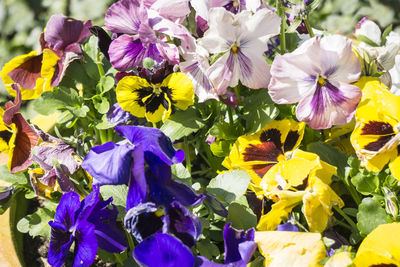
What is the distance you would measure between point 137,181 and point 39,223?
39 centimetres

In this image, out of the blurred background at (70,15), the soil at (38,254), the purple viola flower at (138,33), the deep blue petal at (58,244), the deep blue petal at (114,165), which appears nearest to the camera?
the deep blue petal at (114,165)

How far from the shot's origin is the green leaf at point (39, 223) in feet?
3.06

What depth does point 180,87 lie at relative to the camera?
0.85 m

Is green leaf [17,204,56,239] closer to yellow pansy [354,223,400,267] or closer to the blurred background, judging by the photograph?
yellow pansy [354,223,400,267]

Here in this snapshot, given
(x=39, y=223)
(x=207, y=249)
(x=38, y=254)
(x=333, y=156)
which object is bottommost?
(x=38, y=254)

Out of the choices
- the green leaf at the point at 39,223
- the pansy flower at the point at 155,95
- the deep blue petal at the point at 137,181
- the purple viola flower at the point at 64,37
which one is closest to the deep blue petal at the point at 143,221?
the deep blue petal at the point at 137,181

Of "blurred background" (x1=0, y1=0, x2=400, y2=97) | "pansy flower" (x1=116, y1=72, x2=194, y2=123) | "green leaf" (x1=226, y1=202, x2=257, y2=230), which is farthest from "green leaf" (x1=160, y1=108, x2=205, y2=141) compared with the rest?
"blurred background" (x1=0, y1=0, x2=400, y2=97)

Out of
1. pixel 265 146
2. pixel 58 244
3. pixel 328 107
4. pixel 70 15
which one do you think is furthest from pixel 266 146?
pixel 70 15

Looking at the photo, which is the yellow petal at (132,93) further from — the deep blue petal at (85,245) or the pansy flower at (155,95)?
the deep blue petal at (85,245)

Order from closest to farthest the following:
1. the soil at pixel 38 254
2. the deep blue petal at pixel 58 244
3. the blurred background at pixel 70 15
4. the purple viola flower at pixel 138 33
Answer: the deep blue petal at pixel 58 244 < the purple viola flower at pixel 138 33 < the soil at pixel 38 254 < the blurred background at pixel 70 15

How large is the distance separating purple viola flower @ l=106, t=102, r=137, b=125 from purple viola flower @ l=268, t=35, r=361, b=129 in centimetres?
28

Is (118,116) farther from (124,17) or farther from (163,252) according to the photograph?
(163,252)

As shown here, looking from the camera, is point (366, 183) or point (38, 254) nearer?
point (366, 183)

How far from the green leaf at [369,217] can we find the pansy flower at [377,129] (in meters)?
0.05
